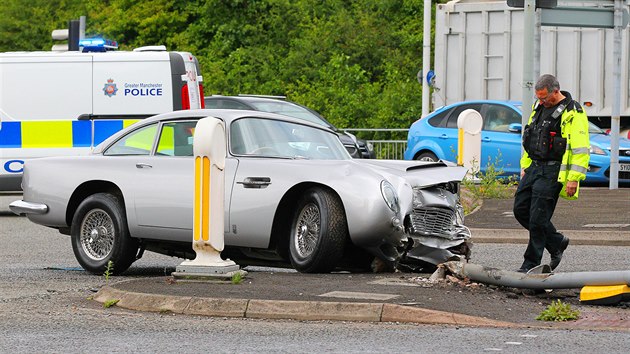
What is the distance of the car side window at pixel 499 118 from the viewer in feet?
75.7

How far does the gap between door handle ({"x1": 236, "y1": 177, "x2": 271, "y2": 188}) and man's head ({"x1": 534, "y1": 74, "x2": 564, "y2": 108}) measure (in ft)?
7.32

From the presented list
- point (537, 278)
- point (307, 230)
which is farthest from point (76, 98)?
point (537, 278)

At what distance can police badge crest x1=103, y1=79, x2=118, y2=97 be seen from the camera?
62.7 feet

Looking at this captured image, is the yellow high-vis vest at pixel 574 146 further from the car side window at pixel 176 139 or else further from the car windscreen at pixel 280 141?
the car side window at pixel 176 139

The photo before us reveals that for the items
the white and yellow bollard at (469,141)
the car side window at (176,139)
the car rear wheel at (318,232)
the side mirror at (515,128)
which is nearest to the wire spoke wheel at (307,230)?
the car rear wheel at (318,232)

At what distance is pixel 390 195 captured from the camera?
11109mm

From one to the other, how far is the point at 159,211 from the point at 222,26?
32.9m

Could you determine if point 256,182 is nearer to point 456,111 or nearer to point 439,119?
point 456,111

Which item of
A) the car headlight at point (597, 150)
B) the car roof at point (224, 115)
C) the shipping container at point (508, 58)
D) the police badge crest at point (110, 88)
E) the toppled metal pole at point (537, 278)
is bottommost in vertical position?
the toppled metal pole at point (537, 278)

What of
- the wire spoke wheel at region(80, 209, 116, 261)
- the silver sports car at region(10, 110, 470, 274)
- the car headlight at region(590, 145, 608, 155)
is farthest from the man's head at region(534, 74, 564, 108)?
the car headlight at region(590, 145, 608, 155)

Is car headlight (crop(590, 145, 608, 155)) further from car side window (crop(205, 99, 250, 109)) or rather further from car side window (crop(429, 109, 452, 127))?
car side window (crop(205, 99, 250, 109))

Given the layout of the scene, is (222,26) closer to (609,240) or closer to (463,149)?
(463,149)

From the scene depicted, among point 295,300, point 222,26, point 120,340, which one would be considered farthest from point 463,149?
point 222,26

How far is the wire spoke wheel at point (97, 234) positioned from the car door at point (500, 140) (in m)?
10.8
